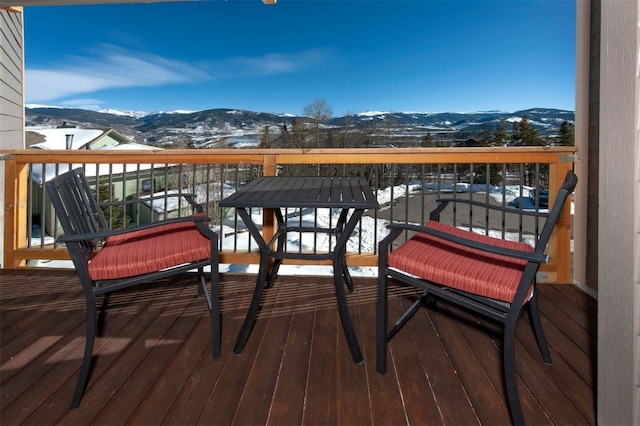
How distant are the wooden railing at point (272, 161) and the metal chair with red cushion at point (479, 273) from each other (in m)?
0.98

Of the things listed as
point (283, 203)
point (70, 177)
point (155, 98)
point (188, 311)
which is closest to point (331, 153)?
point (283, 203)

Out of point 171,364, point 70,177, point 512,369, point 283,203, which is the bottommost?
point 171,364

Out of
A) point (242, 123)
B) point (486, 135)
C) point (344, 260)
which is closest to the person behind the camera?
point (344, 260)

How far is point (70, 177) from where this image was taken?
5.72ft

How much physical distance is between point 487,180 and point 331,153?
1.18 metres

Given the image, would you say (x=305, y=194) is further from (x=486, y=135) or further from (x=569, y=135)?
(x=486, y=135)

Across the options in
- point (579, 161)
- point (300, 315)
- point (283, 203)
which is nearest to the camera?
point (283, 203)

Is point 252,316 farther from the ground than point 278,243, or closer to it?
closer to it

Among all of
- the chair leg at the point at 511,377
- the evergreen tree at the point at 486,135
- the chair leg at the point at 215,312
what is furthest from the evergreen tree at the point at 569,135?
the evergreen tree at the point at 486,135

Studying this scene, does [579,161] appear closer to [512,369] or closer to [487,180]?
[487,180]

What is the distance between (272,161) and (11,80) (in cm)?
404

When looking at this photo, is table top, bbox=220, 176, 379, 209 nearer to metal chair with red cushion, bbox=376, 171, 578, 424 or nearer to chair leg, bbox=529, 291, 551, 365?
metal chair with red cushion, bbox=376, 171, 578, 424

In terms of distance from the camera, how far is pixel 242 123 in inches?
776

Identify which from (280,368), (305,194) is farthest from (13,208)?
(280,368)
